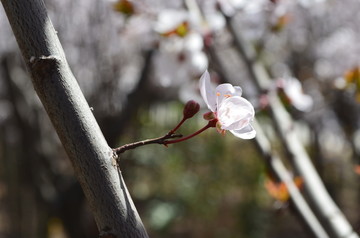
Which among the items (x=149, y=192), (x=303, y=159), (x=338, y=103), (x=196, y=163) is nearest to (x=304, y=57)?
(x=338, y=103)

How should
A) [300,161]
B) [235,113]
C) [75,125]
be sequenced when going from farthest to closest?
[300,161]
[235,113]
[75,125]

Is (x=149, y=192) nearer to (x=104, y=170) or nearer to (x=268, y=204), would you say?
(x=268, y=204)

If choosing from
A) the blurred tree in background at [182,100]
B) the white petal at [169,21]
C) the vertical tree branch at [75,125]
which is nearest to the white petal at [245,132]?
the vertical tree branch at [75,125]

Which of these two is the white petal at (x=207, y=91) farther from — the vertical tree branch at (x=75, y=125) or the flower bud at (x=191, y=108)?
the vertical tree branch at (x=75, y=125)

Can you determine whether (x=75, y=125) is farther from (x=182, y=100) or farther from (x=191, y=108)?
(x=182, y=100)

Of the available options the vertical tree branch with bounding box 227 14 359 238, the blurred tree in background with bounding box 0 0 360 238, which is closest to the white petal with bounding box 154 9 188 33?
the blurred tree in background with bounding box 0 0 360 238

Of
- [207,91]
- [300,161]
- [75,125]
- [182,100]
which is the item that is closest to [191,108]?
[207,91]

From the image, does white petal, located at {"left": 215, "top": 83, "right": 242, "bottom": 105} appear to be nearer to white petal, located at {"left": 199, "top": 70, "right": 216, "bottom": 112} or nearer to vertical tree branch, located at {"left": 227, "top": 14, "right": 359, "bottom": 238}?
white petal, located at {"left": 199, "top": 70, "right": 216, "bottom": 112}
